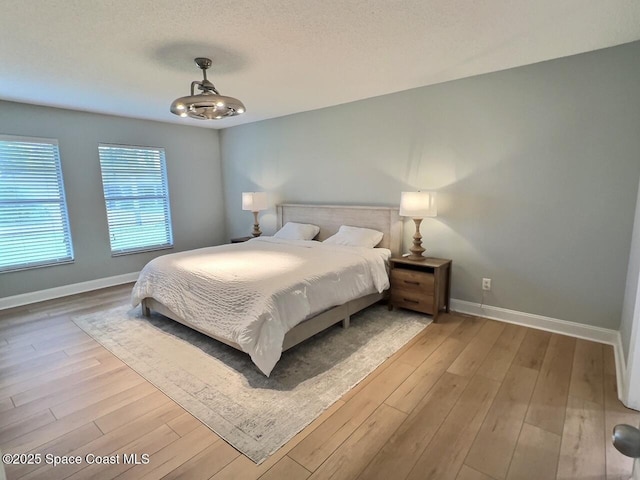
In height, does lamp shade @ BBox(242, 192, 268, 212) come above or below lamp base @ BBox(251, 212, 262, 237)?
above

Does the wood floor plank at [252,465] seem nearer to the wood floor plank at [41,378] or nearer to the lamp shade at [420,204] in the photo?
the wood floor plank at [41,378]

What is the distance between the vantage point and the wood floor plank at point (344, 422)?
1644mm

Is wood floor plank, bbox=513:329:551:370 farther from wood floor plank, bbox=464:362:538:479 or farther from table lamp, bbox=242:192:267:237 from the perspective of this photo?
table lamp, bbox=242:192:267:237

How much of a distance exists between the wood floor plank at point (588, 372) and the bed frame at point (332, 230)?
1.73 metres

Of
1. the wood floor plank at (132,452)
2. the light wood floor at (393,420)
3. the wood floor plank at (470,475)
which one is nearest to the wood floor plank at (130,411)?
the light wood floor at (393,420)

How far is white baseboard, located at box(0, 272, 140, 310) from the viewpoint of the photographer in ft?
12.6

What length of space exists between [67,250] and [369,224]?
155 inches

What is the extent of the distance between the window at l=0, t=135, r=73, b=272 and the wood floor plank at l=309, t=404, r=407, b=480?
4.34m

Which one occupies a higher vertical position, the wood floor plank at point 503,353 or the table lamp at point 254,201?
the table lamp at point 254,201

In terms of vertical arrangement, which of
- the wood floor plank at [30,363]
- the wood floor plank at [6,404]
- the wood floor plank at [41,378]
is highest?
the wood floor plank at [30,363]

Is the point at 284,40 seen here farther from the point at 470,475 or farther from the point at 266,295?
the point at 470,475

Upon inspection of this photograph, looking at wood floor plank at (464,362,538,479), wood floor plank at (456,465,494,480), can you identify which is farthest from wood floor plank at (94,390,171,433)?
wood floor plank at (464,362,538,479)

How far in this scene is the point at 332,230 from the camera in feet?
14.2

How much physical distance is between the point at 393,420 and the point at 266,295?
1.13 m
